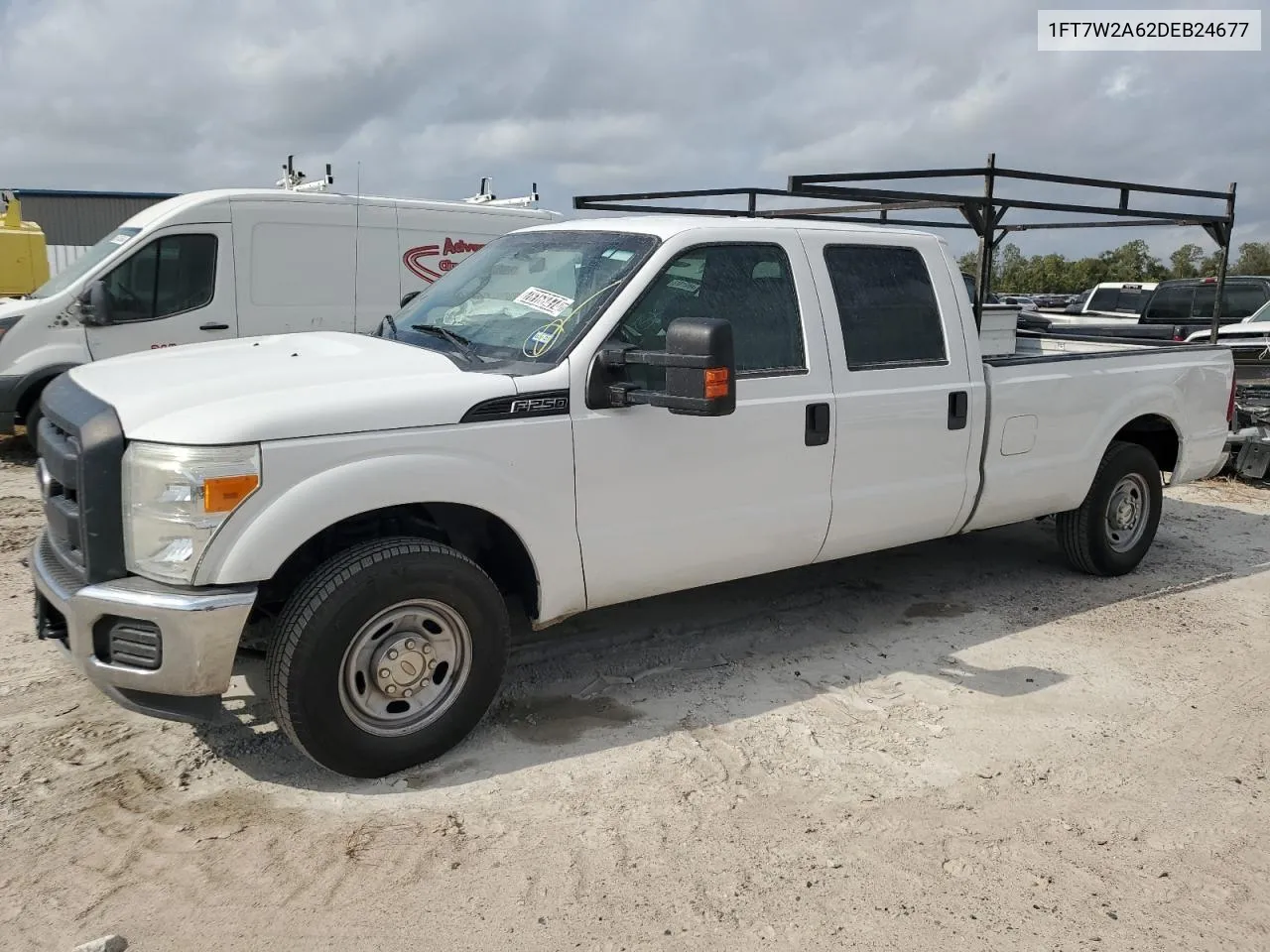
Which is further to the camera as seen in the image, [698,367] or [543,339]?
[543,339]

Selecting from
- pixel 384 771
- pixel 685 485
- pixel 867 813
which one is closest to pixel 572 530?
pixel 685 485

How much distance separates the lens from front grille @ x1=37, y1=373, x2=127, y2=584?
3387 millimetres

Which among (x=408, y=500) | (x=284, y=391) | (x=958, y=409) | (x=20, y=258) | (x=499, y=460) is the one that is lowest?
(x=408, y=500)

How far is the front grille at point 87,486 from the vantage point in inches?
133

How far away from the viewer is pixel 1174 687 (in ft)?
16.0

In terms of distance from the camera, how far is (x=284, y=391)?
357 cm

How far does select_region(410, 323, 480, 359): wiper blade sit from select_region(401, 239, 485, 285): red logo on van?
6.02 metres

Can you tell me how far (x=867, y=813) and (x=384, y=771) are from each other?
1.66 m

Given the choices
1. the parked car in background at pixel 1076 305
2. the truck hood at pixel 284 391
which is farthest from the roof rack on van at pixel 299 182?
the parked car in background at pixel 1076 305

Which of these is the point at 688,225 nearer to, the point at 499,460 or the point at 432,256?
the point at 499,460

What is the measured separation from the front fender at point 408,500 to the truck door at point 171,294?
6.32 metres

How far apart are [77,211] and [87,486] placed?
25.3m

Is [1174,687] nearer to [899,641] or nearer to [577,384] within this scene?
[899,641]

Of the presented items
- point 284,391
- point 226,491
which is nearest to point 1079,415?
point 284,391
